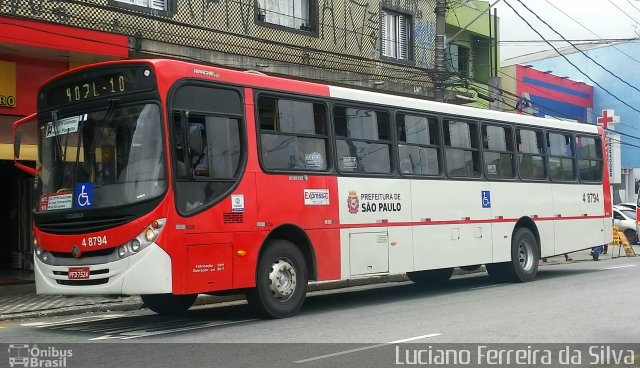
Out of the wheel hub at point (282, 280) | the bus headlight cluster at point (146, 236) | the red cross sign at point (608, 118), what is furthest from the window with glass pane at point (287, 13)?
the red cross sign at point (608, 118)

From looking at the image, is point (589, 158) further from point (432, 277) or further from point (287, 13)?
point (287, 13)

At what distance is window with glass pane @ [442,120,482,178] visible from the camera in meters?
13.6

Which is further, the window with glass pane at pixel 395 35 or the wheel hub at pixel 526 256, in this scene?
the window with glass pane at pixel 395 35

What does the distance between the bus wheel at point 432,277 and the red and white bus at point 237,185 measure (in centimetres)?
198

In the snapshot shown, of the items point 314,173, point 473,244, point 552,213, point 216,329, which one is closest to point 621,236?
point 552,213

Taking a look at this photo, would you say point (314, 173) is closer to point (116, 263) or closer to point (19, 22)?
point (116, 263)

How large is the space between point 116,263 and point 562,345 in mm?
5154

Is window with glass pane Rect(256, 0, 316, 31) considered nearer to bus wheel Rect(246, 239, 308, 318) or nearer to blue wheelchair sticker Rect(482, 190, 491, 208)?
blue wheelchair sticker Rect(482, 190, 491, 208)

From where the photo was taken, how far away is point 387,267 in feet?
39.2

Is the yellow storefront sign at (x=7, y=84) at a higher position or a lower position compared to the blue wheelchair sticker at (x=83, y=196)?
higher

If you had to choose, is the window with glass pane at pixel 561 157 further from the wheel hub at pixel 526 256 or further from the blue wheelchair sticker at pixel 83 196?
the blue wheelchair sticker at pixel 83 196

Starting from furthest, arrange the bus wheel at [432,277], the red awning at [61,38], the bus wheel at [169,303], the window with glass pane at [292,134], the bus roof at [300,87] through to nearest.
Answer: the bus wheel at [432,277] → the red awning at [61,38] → the bus wheel at [169,303] → the window with glass pane at [292,134] → the bus roof at [300,87]

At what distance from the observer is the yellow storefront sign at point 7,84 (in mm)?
13883

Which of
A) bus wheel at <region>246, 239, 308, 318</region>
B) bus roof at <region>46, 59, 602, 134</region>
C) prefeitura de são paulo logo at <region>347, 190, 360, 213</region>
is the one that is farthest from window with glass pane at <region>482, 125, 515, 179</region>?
bus wheel at <region>246, 239, 308, 318</region>
